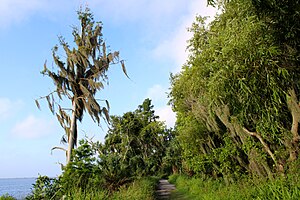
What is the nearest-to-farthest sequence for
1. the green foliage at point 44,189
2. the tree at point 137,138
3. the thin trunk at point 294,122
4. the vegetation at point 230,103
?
1. the vegetation at point 230,103
2. the thin trunk at point 294,122
3. the green foliage at point 44,189
4. the tree at point 137,138

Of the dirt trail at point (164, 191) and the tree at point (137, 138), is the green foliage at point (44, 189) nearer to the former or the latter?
the dirt trail at point (164, 191)

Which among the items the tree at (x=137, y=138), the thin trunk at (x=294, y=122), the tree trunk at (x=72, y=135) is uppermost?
the tree at (x=137, y=138)

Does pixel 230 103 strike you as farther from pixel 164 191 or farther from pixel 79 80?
pixel 164 191

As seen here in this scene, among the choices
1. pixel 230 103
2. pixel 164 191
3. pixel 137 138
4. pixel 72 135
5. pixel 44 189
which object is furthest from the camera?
pixel 137 138

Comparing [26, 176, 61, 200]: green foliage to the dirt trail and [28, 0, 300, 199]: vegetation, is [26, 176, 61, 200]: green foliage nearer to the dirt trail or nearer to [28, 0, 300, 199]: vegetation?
[28, 0, 300, 199]: vegetation

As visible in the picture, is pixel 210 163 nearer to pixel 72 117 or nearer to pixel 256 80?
pixel 72 117

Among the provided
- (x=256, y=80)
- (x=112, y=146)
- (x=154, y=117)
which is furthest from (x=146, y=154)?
(x=256, y=80)

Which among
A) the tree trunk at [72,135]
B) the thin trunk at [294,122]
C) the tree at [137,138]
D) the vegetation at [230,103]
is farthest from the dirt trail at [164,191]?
the thin trunk at [294,122]

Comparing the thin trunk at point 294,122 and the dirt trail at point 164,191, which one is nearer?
the thin trunk at point 294,122

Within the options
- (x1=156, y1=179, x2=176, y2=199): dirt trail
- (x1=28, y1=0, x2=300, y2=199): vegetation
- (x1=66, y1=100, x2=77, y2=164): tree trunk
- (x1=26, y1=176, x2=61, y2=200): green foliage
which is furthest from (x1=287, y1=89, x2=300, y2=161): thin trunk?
(x1=156, y1=179, x2=176, y2=199): dirt trail

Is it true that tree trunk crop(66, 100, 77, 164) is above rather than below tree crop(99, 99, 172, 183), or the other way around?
below

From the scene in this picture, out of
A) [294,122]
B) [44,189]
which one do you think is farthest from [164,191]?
[294,122]

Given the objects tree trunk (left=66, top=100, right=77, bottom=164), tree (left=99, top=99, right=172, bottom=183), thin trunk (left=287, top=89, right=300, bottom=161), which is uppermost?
tree (left=99, top=99, right=172, bottom=183)

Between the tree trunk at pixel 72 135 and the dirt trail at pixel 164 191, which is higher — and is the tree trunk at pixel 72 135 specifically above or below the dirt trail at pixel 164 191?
above
